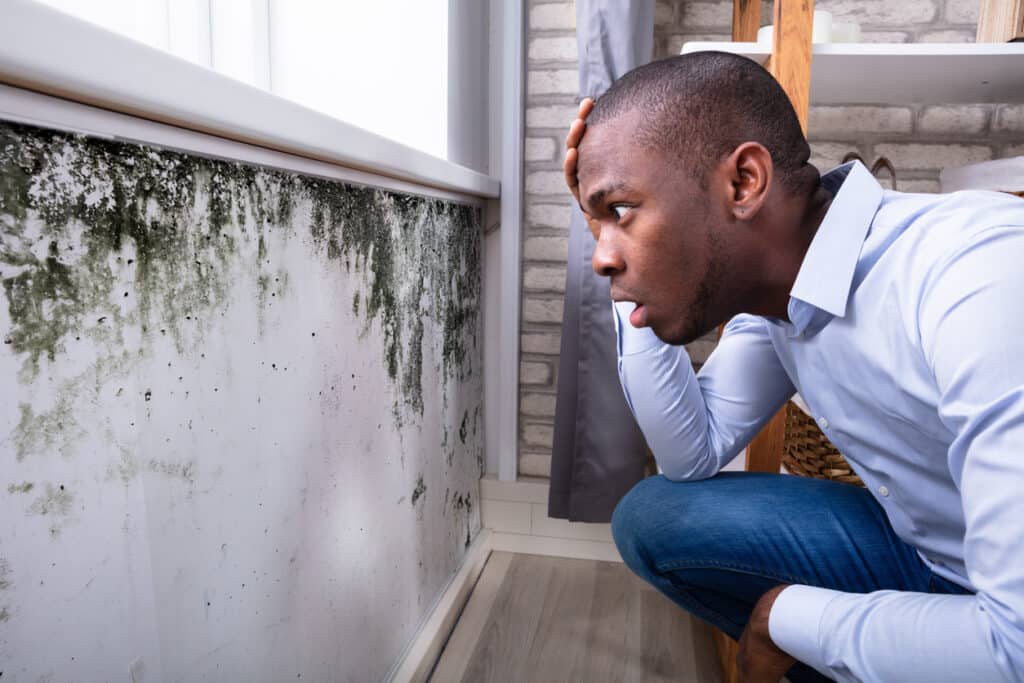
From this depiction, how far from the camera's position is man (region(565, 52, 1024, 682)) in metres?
0.55

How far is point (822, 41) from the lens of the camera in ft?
3.99

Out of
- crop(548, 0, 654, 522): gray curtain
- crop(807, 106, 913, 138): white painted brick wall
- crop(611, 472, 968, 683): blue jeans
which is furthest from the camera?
crop(807, 106, 913, 138): white painted brick wall

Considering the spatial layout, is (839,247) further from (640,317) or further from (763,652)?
(763,652)

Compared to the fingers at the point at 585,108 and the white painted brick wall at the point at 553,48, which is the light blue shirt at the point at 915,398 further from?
the white painted brick wall at the point at 553,48

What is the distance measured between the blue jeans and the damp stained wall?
1.37ft

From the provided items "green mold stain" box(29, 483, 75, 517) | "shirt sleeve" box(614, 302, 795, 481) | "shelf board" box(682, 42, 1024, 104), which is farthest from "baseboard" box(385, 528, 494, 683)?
"shelf board" box(682, 42, 1024, 104)

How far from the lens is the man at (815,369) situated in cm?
55

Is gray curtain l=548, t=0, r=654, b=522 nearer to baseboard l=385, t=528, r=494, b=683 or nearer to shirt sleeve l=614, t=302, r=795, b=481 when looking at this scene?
baseboard l=385, t=528, r=494, b=683

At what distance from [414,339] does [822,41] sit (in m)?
0.87

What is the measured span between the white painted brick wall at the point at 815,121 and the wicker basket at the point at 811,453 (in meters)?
0.46

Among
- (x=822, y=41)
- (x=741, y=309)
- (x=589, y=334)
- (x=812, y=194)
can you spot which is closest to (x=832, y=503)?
(x=741, y=309)

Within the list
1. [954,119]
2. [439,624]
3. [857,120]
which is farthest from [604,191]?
[954,119]

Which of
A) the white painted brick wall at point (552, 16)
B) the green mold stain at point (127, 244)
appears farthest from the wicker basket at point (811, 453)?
the white painted brick wall at point (552, 16)

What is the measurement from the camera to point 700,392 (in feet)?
3.48
